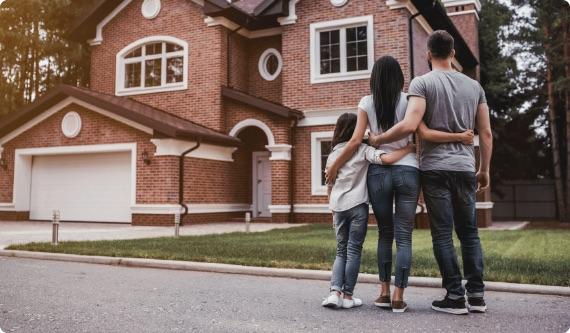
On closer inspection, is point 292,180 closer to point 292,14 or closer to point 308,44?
point 308,44

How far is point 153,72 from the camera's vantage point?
1777 centimetres

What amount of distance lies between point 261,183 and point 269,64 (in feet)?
13.1

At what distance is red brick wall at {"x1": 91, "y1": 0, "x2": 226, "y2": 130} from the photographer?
1648cm

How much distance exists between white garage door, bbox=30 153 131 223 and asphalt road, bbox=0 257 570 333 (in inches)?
365

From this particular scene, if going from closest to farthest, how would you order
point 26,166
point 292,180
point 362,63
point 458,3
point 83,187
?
point 362,63
point 292,180
point 83,187
point 26,166
point 458,3

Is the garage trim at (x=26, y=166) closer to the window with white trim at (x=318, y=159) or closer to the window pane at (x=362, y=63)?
the window with white trim at (x=318, y=159)

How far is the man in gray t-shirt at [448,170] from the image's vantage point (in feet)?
13.5

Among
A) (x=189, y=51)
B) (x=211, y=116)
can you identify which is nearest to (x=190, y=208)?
(x=211, y=116)

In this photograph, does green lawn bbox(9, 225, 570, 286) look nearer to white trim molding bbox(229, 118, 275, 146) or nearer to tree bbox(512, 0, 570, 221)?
white trim molding bbox(229, 118, 275, 146)

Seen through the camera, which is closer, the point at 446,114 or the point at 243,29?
the point at 446,114

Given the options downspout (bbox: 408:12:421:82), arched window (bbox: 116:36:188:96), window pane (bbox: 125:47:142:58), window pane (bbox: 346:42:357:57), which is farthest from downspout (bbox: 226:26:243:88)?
downspout (bbox: 408:12:421:82)

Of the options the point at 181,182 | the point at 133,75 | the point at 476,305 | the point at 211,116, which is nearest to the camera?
the point at 476,305

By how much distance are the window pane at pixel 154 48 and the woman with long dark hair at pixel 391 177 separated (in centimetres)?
1456

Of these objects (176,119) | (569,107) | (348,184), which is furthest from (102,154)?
(569,107)
